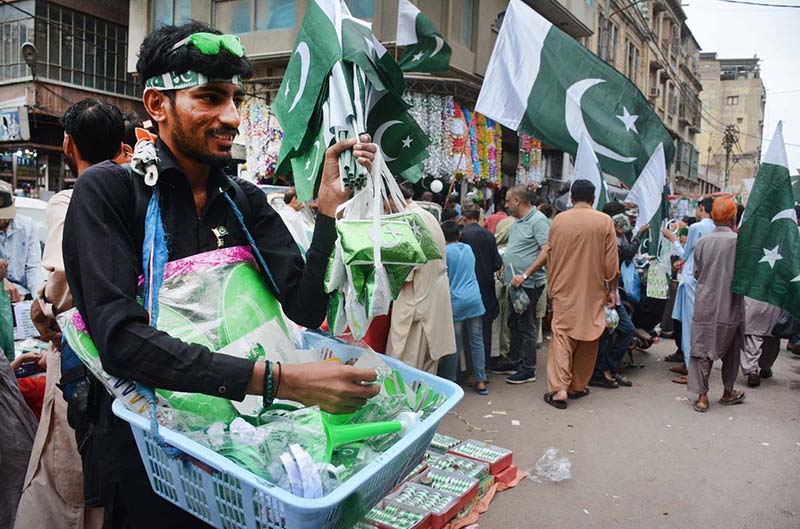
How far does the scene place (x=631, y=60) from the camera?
2920 cm

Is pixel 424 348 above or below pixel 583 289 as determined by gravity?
below

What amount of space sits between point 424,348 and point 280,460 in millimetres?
4281

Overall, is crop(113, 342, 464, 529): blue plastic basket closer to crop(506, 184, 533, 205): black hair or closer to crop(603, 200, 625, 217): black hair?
crop(506, 184, 533, 205): black hair

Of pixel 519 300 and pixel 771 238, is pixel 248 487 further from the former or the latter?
pixel 519 300

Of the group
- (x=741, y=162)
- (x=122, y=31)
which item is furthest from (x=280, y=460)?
(x=741, y=162)

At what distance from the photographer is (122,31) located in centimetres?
1909

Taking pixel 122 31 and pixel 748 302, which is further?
pixel 122 31

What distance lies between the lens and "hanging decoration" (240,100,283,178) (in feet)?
39.1

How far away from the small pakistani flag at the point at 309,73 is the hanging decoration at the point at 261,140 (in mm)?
9830

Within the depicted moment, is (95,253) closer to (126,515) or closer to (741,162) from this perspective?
(126,515)

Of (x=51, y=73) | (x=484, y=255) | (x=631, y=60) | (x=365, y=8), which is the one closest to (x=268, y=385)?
(x=484, y=255)

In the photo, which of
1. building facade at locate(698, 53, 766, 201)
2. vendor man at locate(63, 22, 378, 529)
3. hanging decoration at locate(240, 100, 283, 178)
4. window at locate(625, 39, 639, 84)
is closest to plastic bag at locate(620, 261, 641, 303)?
vendor man at locate(63, 22, 378, 529)

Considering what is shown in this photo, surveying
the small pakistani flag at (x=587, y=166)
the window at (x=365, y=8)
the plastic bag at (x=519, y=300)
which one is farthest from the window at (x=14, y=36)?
the small pakistani flag at (x=587, y=166)

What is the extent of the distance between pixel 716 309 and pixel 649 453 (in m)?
1.86
